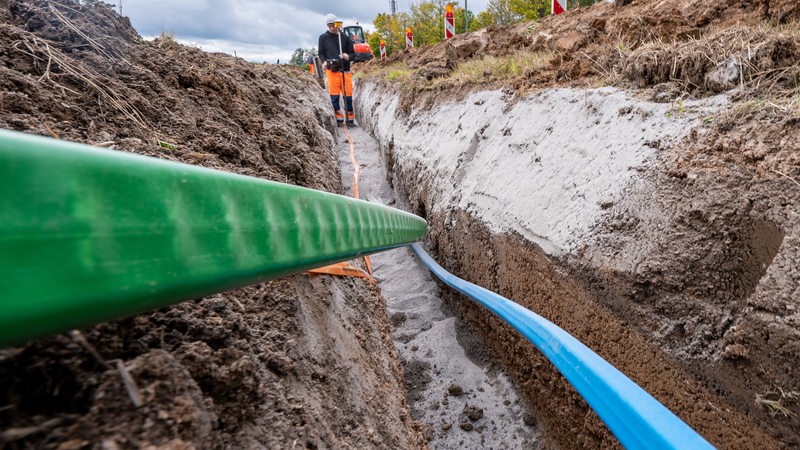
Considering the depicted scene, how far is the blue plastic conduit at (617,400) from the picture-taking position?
104 centimetres

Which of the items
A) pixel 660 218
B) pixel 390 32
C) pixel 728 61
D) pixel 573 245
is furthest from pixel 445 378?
pixel 390 32

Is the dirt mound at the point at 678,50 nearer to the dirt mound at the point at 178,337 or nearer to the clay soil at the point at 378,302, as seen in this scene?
the clay soil at the point at 378,302

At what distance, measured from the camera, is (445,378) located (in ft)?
8.97

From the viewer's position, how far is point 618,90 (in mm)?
2521

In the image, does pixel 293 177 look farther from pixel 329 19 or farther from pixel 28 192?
pixel 329 19

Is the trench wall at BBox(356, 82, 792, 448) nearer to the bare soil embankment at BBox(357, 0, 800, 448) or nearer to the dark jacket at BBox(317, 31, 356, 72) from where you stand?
the bare soil embankment at BBox(357, 0, 800, 448)

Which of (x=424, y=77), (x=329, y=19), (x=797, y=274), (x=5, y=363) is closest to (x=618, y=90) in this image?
(x=797, y=274)

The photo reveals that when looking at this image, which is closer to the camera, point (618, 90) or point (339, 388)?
point (339, 388)

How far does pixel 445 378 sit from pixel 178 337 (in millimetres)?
2134

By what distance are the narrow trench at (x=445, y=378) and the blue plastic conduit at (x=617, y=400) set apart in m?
0.97

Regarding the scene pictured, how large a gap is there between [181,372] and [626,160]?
2.17 meters

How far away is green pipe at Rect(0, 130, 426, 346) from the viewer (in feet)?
1.61

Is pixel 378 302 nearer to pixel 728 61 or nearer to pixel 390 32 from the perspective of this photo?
pixel 728 61

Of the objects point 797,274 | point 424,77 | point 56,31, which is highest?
point 424,77
